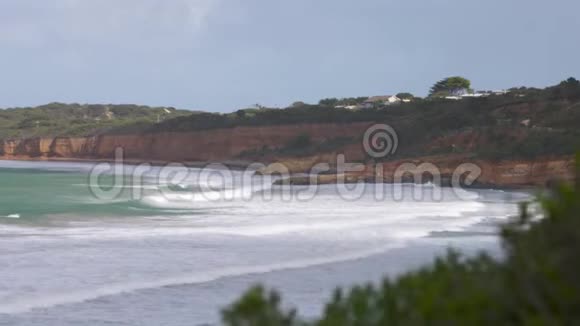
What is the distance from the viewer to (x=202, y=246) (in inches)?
683

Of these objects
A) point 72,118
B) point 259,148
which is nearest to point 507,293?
point 259,148

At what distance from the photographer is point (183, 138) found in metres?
76.4

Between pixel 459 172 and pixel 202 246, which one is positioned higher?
pixel 459 172

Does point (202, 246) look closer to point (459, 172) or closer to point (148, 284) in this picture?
point (148, 284)

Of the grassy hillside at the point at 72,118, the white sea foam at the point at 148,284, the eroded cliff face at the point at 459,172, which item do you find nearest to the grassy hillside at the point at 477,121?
the eroded cliff face at the point at 459,172

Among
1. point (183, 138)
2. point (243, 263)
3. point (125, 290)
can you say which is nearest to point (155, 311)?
point (125, 290)

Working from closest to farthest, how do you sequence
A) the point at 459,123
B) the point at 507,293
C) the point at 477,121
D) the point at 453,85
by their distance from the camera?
the point at 507,293
the point at 477,121
the point at 459,123
the point at 453,85

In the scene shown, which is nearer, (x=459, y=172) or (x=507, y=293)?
(x=507, y=293)

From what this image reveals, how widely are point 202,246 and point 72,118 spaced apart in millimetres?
107264

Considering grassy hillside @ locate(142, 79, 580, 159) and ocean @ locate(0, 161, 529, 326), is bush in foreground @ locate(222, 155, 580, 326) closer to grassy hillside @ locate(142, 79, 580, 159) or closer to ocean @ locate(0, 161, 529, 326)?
ocean @ locate(0, 161, 529, 326)

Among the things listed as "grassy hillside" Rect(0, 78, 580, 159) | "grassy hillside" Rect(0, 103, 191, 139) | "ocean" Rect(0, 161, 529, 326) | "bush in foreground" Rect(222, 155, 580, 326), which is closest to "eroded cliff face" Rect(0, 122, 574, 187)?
"grassy hillside" Rect(0, 78, 580, 159)

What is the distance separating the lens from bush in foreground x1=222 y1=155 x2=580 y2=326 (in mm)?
3189

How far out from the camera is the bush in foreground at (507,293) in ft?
10.5

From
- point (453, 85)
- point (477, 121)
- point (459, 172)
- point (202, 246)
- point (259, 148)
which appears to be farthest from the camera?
point (453, 85)
